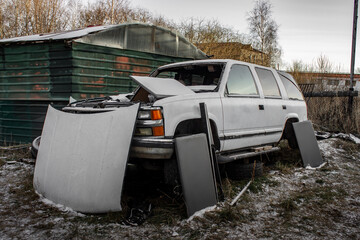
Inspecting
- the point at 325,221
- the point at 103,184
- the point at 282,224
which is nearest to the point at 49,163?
the point at 103,184

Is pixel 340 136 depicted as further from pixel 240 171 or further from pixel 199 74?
pixel 199 74

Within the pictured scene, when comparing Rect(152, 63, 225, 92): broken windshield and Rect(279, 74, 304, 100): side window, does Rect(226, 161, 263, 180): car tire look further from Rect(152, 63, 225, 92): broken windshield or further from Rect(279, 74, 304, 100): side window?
Rect(279, 74, 304, 100): side window

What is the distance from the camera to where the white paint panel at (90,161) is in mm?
3023

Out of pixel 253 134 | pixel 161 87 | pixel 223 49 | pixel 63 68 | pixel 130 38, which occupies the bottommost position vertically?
pixel 253 134

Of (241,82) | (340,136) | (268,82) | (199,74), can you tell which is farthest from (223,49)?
(241,82)

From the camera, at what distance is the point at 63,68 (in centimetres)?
702

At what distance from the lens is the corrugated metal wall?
23.0 ft

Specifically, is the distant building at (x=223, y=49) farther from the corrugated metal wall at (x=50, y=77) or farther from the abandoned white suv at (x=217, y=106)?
the abandoned white suv at (x=217, y=106)

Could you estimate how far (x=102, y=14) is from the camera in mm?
24062

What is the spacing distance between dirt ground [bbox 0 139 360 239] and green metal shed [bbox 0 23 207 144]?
3.07 m

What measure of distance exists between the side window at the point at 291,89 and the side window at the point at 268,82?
1.41ft

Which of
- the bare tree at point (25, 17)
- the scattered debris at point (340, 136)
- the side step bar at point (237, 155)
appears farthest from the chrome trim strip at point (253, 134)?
the bare tree at point (25, 17)

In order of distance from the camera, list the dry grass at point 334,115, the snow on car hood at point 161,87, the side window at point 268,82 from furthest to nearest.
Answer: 1. the dry grass at point 334,115
2. the side window at point 268,82
3. the snow on car hood at point 161,87

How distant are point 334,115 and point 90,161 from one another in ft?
31.1
